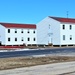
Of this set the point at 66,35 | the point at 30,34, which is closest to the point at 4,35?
the point at 30,34

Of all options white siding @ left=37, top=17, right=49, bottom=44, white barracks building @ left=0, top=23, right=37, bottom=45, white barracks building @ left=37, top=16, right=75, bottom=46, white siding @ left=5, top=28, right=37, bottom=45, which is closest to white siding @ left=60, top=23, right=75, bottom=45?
white barracks building @ left=37, top=16, right=75, bottom=46

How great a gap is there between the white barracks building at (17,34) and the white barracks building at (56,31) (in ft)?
25.9

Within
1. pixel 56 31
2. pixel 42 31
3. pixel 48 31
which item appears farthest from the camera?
pixel 42 31

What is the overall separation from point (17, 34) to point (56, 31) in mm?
14549

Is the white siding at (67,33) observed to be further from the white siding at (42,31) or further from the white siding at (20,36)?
the white siding at (20,36)

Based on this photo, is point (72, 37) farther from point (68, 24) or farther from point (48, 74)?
point (48, 74)

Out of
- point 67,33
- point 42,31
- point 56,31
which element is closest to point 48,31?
point 42,31

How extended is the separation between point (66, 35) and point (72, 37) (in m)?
1.93

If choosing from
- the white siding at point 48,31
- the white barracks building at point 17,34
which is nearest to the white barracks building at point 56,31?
A: the white siding at point 48,31

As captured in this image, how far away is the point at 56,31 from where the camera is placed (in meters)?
69.1

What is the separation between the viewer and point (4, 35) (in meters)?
77.8

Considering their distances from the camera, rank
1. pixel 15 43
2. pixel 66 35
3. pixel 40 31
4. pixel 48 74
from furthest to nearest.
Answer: pixel 15 43 < pixel 40 31 < pixel 66 35 < pixel 48 74

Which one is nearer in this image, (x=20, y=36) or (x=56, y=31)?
(x=56, y=31)

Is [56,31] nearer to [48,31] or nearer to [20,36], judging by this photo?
[48,31]
